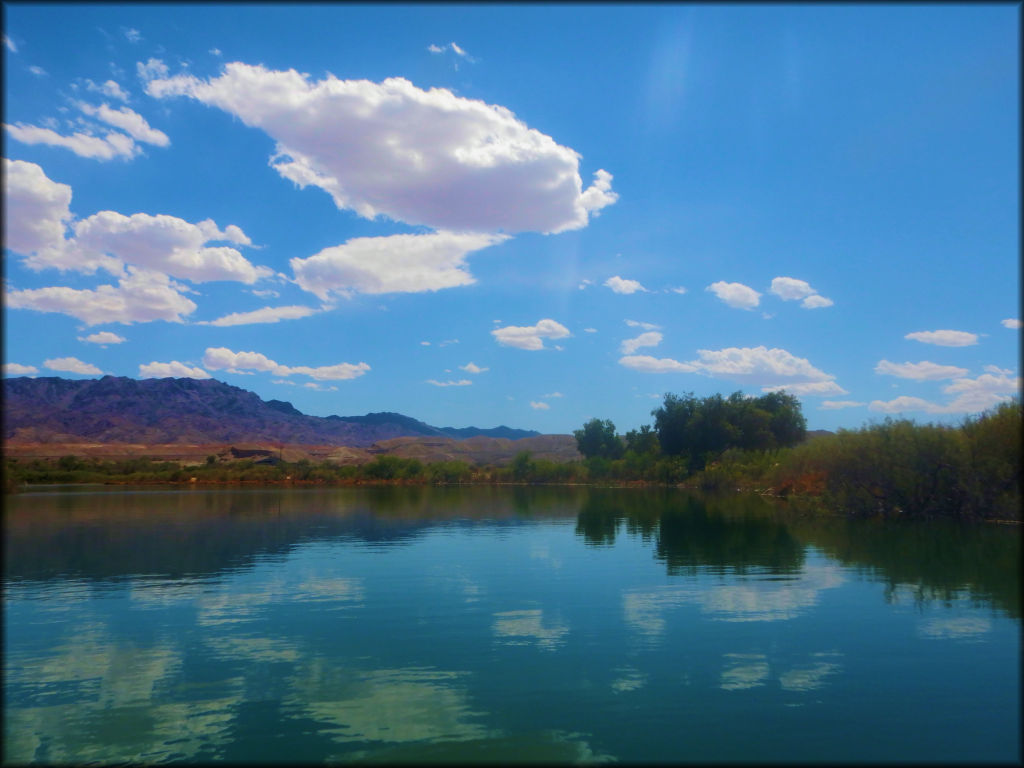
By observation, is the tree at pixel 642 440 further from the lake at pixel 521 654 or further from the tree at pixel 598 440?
the lake at pixel 521 654

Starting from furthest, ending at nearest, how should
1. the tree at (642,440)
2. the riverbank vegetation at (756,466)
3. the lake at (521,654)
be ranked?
the tree at (642,440) → the riverbank vegetation at (756,466) → the lake at (521,654)

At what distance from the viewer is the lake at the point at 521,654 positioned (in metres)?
10.5

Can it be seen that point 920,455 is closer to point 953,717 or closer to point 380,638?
point 953,717

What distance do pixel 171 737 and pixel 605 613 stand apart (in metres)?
11.1

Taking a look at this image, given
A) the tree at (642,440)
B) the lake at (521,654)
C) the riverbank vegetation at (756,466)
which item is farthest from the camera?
the tree at (642,440)

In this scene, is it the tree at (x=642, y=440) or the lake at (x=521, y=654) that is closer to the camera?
the lake at (x=521, y=654)

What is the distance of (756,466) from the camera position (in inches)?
3191

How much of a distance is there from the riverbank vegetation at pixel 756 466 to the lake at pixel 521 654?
434 centimetres

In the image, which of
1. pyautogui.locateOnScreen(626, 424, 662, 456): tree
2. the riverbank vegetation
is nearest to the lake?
the riverbank vegetation

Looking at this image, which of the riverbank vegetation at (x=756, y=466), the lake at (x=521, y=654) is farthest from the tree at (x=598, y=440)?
the lake at (x=521, y=654)

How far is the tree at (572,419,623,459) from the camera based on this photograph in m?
141

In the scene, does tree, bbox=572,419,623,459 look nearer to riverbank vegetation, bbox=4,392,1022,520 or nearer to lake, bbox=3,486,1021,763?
riverbank vegetation, bbox=4,392,1022,520

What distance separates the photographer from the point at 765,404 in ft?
349

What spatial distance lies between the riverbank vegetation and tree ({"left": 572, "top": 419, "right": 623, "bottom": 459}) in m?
0.23
